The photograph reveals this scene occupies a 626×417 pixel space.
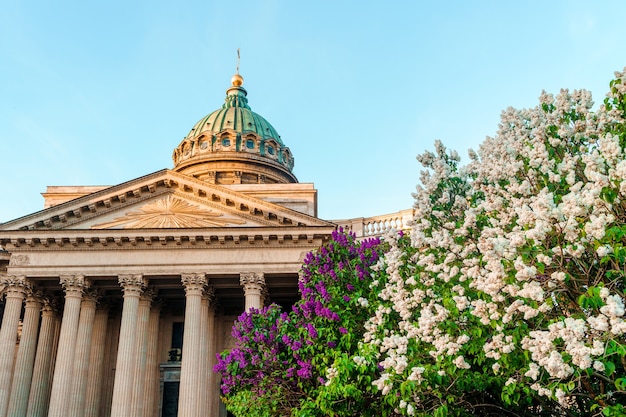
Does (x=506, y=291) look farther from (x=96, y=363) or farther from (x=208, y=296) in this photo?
(x=96, y=363)

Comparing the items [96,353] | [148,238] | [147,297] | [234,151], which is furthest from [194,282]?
[234,151]

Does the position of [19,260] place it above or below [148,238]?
below

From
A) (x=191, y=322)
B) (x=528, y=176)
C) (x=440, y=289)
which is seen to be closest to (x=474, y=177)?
(x=528, y=176)

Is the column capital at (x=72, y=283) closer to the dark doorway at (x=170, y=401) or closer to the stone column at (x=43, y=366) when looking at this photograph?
the stone column at (x=43, y=366)

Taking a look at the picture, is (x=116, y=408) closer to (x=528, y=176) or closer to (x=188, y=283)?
(x=188, y=283)

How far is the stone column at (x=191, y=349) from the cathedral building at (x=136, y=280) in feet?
0.14

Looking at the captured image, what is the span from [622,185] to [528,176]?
10.7 feet

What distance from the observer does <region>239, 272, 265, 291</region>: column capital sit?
27.4 meters

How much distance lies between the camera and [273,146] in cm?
5434

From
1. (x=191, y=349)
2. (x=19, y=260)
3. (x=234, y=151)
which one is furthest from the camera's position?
(x=234, y=151)

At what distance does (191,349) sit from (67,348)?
523cm

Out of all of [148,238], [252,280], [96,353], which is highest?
[148,238]

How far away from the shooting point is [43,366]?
29000 mm

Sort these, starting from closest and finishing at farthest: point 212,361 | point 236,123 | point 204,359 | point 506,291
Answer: point 506,291, point 204,359, point 212,361, point 236,123
